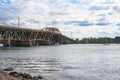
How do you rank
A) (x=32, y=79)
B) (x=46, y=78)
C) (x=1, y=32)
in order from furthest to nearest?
(x=1, y=32), (x=46, y=78), (x=32, y=79)

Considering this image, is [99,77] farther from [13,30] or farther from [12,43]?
[12,43]

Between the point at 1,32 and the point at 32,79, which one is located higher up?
the point at 1,32

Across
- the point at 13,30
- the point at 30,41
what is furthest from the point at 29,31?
the point at 13,30

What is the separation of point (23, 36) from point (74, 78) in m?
164

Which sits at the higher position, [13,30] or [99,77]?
[13,30]

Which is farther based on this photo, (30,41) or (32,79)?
(30,41)

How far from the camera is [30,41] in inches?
7849

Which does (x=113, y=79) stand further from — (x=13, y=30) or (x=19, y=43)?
(x=19, y=43)

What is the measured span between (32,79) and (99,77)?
8358 mm

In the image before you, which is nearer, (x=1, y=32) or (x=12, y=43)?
(x=1, y=32)

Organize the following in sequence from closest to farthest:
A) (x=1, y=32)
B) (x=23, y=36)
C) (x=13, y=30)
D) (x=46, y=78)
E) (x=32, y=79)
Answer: (x=32, y=79), (x=46, y=78), (x=1, y=32), (x=13, y=30), (x=23, y=36)

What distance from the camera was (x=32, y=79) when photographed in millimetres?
28797

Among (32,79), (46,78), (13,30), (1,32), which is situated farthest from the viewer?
(13,30)

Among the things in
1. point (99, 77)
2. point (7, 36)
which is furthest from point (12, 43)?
point (99, 77)
